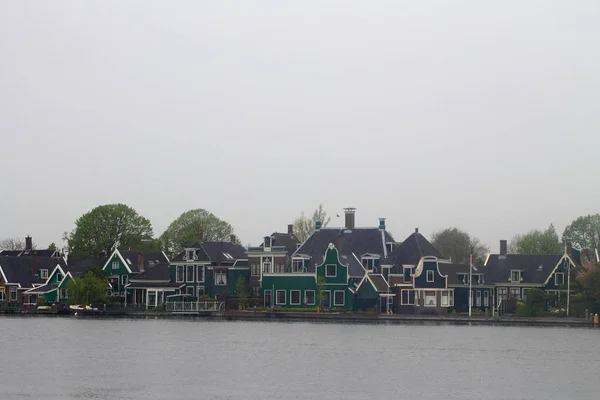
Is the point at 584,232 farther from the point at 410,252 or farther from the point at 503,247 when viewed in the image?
the point at 410,252

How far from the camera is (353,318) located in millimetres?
85312

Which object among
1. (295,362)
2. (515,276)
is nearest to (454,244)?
(515,276)

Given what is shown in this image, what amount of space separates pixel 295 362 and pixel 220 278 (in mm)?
46275

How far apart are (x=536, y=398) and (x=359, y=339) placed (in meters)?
27.7

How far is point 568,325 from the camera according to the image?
79.2 metres

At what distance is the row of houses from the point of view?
88500mm

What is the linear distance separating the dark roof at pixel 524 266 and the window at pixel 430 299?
760 centimetres

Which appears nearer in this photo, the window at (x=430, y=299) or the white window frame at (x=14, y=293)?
the window at (x=430, y=299)

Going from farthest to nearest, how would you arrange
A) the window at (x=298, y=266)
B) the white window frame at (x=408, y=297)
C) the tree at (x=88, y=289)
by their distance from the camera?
the tree at (x=88, y=289)
the window at (x=298, y=266)
the white window frame at (x=408, y=297)

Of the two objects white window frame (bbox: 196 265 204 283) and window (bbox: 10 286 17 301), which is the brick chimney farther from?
window (bbox: 10 286 17 301)

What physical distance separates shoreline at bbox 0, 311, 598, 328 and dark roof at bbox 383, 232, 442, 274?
14.7ft

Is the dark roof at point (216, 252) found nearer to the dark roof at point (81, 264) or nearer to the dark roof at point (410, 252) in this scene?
the dark roof at point (81, 264)

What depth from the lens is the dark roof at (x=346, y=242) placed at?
92875 mm

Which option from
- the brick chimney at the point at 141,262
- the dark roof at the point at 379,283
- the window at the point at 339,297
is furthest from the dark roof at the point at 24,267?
the dark roof at the point at 379,283
